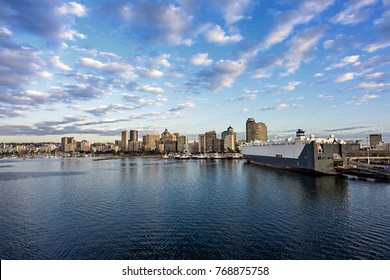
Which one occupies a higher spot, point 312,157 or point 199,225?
point 312,157

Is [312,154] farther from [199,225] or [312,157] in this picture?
[199,225]

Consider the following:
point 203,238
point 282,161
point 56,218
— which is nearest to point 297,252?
point 203,238

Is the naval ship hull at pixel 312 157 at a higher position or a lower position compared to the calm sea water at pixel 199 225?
higher

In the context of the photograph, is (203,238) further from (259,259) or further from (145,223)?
(145,223)

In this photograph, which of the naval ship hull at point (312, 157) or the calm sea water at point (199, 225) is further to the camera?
the naval ship hull at point (312, 157)

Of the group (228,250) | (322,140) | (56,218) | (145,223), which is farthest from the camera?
(322,140)

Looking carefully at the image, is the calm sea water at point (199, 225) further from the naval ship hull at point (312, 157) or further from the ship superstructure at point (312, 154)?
the ship superstructure at point (312, 154)

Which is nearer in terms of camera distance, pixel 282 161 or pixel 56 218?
pixel 56 218

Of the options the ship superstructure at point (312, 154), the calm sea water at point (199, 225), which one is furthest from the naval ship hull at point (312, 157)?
the calm sea water at point (199, 225)

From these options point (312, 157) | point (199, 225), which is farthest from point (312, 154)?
point (199, 225)

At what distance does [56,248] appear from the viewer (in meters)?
20.4

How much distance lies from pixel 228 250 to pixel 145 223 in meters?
10.6

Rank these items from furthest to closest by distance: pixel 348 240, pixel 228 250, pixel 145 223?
pixel 145 223 → pixel 348 240 → pixel 228 250
